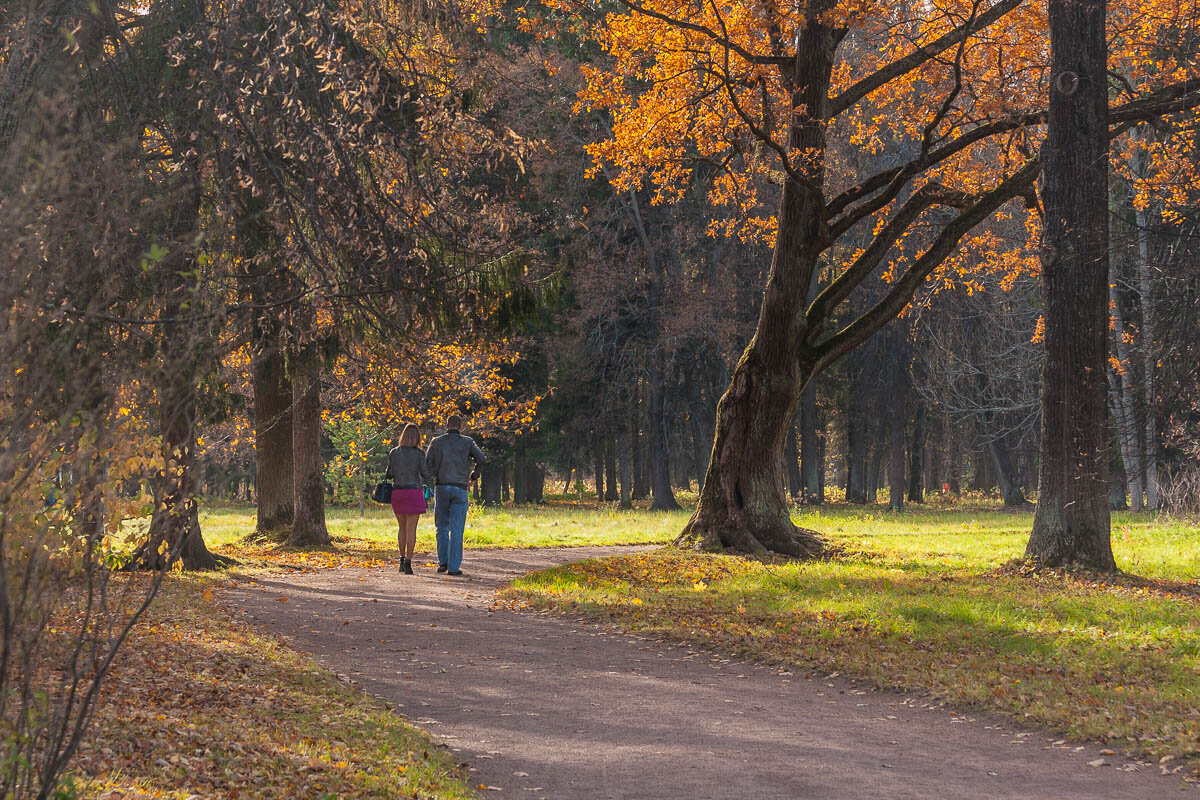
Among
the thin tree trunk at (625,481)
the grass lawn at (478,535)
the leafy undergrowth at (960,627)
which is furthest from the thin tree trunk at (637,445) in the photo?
the leafy undergrowth at (960,627)

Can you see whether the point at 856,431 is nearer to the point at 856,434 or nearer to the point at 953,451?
the point at 856,434

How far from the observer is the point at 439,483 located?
52.5 ft

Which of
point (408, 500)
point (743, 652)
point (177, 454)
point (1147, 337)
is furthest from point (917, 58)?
point (177, 454)

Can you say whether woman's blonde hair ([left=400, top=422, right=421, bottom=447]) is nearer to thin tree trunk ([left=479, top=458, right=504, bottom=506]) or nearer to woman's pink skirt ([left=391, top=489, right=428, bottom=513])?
woman's pink skirt ([left=391, top=489, right=428, bottom=513])

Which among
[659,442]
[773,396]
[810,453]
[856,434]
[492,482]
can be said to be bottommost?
[492,482]

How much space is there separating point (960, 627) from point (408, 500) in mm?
8578

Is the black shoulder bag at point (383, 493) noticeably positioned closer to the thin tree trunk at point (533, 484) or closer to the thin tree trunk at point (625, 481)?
the thin tree trunk at point (625, 481)

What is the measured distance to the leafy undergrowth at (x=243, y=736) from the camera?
543 cm

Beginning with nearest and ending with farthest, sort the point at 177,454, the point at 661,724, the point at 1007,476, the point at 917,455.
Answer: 1. the point at 177,454
2. the point at 661,724
3. the point at 1007,476
4. the point at 917,455

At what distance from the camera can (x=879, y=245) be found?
18.5m

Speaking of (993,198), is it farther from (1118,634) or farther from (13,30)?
(13,30)

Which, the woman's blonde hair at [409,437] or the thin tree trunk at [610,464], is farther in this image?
the thin tree trunk at [610,464]

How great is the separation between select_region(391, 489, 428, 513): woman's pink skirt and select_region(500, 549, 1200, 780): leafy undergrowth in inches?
91.1

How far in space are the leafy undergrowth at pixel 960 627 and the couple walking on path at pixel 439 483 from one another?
1547mm
